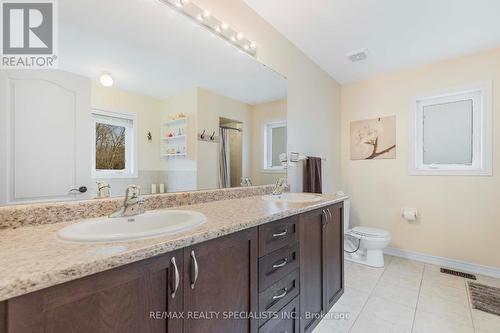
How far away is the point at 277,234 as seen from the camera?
3.74ft

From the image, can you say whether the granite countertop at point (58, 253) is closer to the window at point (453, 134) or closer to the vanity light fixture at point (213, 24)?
the vanity light fixture at point (213, 24)

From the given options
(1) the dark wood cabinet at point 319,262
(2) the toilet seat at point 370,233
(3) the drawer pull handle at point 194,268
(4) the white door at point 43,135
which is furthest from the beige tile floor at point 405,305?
(4) the white door at point 43,135

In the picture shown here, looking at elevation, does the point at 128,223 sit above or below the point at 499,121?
below

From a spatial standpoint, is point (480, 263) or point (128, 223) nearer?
point (128, 223)

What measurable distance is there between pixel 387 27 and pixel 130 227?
2.51 m

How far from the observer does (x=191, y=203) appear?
1.39m

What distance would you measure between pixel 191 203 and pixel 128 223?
1.42 ft

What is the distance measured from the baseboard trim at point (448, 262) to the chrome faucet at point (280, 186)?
1.83m

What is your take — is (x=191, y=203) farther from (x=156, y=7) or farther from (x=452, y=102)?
(x=452, y=102)

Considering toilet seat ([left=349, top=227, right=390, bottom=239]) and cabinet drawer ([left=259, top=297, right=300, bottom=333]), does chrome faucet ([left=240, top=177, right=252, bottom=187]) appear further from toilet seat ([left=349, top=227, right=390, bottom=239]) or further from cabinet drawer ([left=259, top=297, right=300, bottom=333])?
toilet seat ([left=349, top=227, right=390, bottom=239])

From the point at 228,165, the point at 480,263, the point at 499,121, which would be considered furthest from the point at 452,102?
the point at 228,165

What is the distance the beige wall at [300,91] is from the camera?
5.78 feet

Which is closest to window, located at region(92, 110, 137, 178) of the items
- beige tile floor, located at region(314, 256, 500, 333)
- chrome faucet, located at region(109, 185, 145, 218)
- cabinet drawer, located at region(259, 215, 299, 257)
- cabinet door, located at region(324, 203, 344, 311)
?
chrome faucet, located at region(109, 185, 145, 218)

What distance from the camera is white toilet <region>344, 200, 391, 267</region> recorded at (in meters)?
2.43
